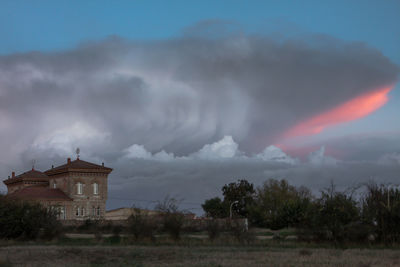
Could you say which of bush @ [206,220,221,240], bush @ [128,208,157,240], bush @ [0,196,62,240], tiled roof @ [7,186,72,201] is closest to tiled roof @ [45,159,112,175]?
tiled roof @ [7,186,72,201]

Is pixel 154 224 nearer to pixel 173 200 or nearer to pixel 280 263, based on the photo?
pixel 173 200

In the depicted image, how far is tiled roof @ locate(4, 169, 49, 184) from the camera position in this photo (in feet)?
247

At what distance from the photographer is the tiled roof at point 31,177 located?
75438 mm

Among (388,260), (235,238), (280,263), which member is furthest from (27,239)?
(388,260)

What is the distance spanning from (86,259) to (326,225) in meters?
15.6

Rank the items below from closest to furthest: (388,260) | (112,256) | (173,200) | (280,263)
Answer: (280,263) → (388,260) → (112,256) → (173,200)

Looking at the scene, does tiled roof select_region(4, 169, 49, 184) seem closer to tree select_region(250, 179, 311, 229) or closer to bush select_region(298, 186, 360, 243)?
tree select_region(250, 179, 311, 229)

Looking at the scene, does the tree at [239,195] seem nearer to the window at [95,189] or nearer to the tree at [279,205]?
the tree at [279,205]

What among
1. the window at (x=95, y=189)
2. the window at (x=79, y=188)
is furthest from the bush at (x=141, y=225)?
the window at (x=95, y=189)

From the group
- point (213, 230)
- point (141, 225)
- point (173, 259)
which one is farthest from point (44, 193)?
point (173, 259)

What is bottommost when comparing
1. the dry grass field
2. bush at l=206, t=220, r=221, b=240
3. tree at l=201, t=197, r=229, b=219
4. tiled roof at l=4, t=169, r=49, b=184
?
the dry grass field

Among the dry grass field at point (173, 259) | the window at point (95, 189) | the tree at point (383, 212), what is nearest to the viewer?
the dry grass field at point (173, 259)

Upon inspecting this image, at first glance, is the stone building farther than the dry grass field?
Yes

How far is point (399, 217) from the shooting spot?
30797mm
